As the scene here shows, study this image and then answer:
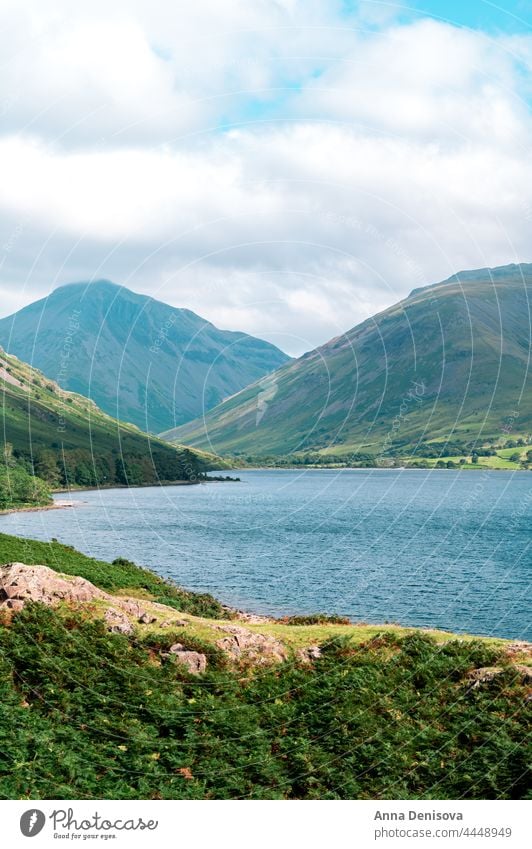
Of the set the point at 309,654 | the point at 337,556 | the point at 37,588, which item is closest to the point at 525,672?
the point at 309,654

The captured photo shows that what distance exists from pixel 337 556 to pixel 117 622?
87.2 metres

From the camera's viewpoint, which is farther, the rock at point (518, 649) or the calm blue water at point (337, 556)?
the calm blue water at point (337, 556)

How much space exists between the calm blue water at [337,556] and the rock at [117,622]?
133 feet

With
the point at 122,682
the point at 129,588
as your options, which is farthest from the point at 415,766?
the point at 129,588

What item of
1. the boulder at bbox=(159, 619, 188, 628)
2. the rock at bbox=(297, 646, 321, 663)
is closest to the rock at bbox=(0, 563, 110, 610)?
the boulder at bbox=(159, 619, 188, 628)

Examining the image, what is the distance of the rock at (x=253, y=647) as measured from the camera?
35.6 metres

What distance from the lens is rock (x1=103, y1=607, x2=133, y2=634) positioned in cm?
3734

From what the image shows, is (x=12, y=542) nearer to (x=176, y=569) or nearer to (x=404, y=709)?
(x=176, y=569)

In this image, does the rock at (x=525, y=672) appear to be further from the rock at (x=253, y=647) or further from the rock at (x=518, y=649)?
the rock at (x=253, y=647)

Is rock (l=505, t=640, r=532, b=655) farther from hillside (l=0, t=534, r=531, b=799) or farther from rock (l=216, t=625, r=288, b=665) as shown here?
rock (l=216, t=625, r=288, b=665)

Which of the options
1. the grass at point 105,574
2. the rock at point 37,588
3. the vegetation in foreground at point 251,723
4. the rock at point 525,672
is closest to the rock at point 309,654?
the vegetation in foreground at point 251,723

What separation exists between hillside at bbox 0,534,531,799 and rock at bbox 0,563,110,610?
11 centimetres

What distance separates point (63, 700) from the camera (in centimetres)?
2912
